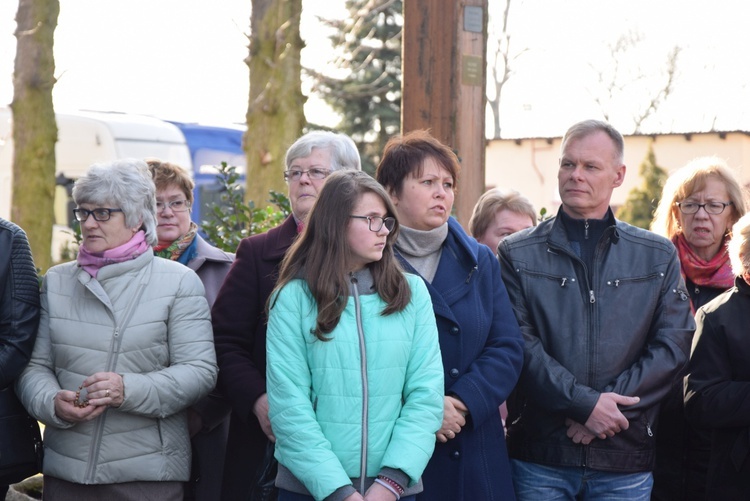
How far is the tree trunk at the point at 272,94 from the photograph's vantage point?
1171 centimetres

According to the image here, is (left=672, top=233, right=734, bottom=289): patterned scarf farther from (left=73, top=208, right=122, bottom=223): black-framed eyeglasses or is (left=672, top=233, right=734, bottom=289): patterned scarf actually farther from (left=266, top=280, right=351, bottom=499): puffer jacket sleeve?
(left=73, top=208, right=122, bottom=223): black-framed eyeglasses

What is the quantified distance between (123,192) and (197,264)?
0.77m

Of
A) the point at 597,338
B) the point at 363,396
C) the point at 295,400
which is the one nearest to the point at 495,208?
the point at 597,338

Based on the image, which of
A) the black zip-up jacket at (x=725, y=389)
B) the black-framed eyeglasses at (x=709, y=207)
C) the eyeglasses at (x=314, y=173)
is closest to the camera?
the black zip-up jacket at (x=725, y=389)

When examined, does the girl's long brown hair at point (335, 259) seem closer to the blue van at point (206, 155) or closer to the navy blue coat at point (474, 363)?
the navy blue coat at point (474, 363)

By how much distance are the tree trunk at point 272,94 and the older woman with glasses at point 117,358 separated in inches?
296

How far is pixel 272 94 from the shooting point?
1219cm

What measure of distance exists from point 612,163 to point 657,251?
1.35 ft

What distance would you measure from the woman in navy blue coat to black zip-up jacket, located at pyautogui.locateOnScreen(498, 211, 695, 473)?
0.16 meters

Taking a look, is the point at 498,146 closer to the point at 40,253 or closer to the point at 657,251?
the point at 40,253

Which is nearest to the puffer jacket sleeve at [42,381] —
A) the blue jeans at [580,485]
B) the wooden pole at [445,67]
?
the blue jeans at [580,485]

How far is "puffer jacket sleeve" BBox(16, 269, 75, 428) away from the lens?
12.9 feet

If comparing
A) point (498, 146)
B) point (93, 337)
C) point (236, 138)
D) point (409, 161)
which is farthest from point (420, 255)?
point (498, 146)

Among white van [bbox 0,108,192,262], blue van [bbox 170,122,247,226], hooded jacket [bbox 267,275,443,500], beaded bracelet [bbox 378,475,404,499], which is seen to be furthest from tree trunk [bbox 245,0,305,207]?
beaded bracelet [bbox 378,475,404,499]
